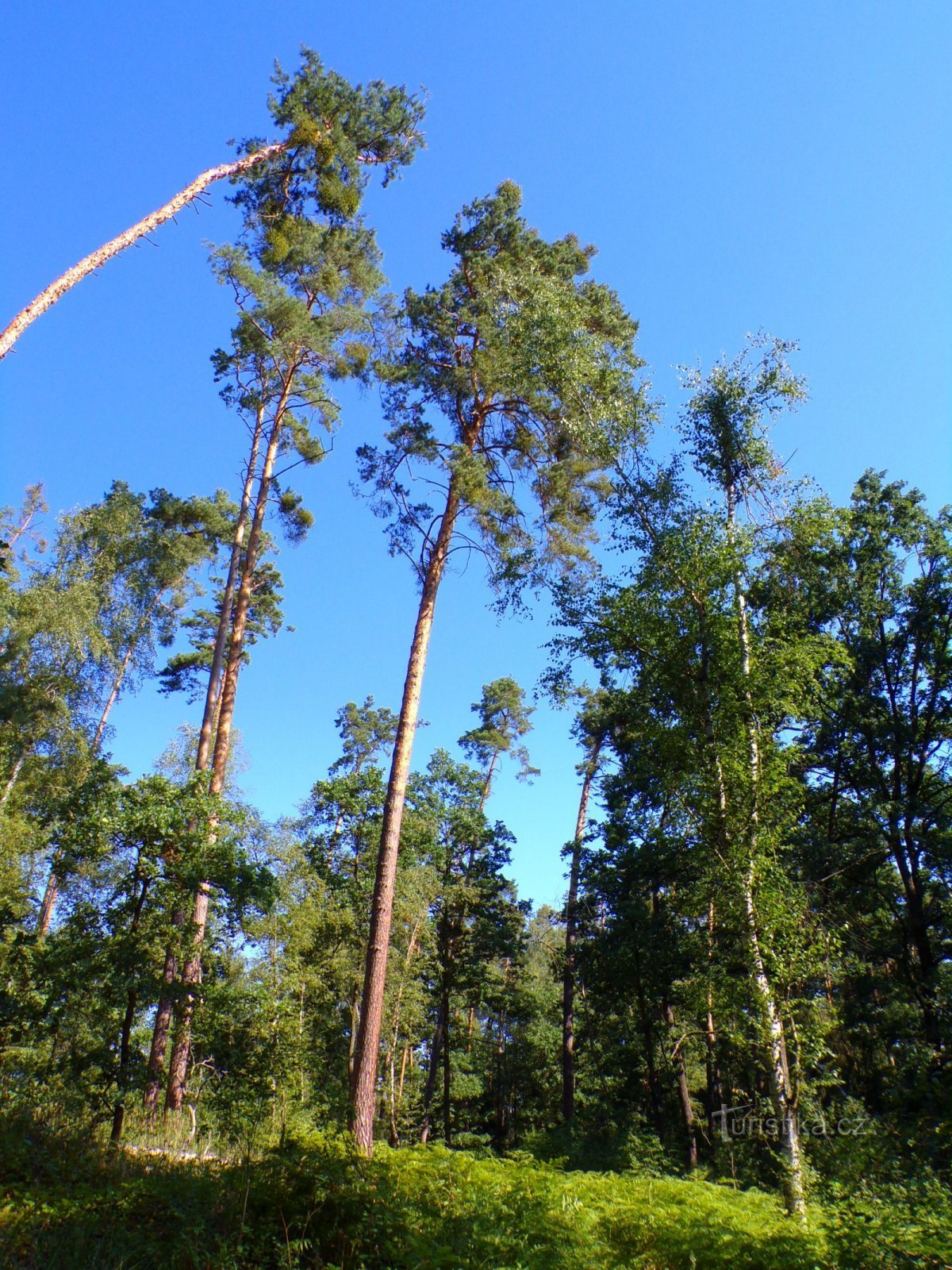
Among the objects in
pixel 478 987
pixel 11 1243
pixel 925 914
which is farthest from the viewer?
pixel 478 987

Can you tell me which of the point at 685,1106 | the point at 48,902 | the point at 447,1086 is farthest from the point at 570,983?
the point at 48,902

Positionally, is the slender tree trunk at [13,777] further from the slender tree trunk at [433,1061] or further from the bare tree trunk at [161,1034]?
the slender tree trunk at [433,1061]

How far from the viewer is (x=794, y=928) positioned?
9742 mm

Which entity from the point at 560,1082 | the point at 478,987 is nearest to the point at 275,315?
the point at 478,987

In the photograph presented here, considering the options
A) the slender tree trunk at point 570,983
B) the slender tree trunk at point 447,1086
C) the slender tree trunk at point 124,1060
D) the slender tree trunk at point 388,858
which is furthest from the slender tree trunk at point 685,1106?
the slender tree trunk at point 124,1060

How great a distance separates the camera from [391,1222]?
5.15 metres

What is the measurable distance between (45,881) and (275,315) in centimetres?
2005

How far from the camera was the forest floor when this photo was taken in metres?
4.40

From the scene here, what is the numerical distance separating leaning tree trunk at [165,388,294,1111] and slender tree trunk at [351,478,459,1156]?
223 centimetres

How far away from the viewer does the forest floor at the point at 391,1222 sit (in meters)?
4.40

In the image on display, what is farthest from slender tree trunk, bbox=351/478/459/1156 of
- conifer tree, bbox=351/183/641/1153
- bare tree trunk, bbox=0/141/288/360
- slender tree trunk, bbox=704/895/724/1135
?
slender tree trunk, bbox=704/895/724/1135

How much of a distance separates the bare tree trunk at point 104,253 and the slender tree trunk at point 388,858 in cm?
571

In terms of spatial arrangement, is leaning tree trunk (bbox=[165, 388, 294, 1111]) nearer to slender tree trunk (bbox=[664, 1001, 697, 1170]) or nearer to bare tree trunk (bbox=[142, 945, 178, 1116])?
bare tree trunk (bbox=[142, 945, 178, 1116])

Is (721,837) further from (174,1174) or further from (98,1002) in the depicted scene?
(98,1002)
